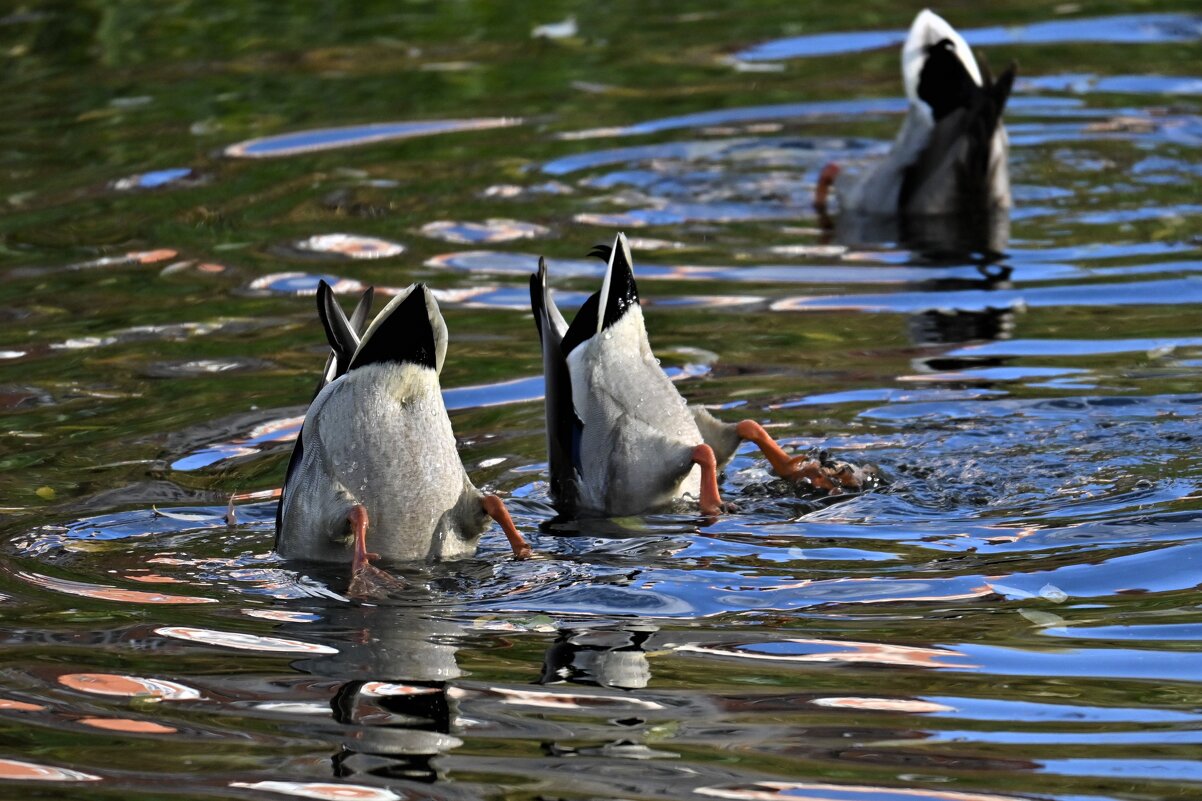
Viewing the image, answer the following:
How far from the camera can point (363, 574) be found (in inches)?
218

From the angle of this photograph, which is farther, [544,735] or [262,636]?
[262,636]

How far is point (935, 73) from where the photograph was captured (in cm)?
993

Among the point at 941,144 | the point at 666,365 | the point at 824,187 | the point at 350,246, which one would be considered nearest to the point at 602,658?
the point at 666,365

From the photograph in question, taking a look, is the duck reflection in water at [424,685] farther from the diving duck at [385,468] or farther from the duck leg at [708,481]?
the duck leg at [708,481]

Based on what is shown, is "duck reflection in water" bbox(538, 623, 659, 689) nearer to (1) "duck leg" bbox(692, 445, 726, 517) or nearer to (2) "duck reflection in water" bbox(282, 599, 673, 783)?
(2) "duck reflection in water" bbox(282, 599, 673, 783)

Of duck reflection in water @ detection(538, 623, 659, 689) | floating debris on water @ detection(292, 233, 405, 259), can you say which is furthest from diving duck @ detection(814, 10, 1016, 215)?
duck reflection in water @ detection(538, 623, 659, 689)

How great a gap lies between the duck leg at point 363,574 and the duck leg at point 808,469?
49.6 inches

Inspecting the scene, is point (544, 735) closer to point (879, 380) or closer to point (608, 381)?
point (608, 381)

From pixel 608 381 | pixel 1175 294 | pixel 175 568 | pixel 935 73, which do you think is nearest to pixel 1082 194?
pixel 935 73

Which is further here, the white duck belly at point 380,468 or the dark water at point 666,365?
the white duck belly at point 380,468

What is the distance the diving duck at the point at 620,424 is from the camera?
20.1 ft

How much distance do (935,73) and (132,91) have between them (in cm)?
570

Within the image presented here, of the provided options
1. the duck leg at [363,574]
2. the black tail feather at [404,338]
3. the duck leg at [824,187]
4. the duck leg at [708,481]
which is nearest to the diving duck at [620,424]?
the duck leg at [708,481]

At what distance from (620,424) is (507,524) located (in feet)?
2.00
